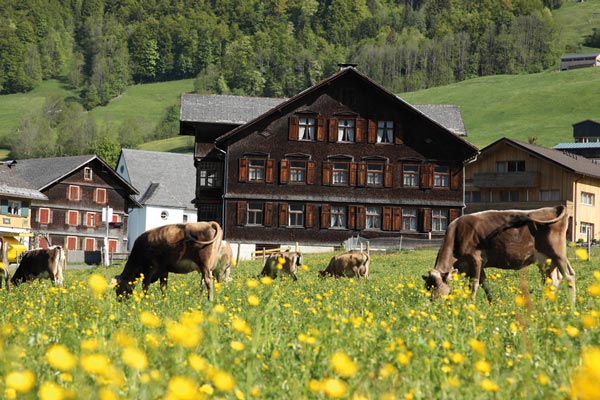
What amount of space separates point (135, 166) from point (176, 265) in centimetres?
7860

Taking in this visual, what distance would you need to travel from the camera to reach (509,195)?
235 feet

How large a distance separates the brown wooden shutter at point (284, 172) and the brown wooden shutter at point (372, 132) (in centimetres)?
495

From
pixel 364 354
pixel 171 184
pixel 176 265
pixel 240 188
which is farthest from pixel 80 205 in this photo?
pixel 364 354

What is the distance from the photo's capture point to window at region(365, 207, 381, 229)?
2031 inches

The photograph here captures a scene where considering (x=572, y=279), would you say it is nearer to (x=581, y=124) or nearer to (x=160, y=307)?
(x=160, y=307)

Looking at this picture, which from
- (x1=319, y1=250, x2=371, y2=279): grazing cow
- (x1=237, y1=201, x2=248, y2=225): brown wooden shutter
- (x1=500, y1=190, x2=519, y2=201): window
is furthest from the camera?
(x1=500, y1=190, x2=519, y2=201): window

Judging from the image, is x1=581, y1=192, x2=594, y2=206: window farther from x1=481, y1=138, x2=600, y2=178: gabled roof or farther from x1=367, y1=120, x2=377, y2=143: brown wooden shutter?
x1=367, y1=120, x2=377, y2=143: brown wooden shutter

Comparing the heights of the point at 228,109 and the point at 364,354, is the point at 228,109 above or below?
above

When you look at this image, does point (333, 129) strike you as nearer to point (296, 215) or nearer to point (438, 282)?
point (296, 215)

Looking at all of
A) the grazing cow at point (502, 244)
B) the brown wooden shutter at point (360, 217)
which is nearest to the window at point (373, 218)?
the brown wooden shutter at point (360, 217)

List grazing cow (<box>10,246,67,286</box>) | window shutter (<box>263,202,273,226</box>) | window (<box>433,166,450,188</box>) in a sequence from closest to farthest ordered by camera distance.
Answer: grazing cow (<box>10,246,67,286</box>)
window shutter (<box>263,202,273,226</box>)
window (<box>433,166,450,188</box>)

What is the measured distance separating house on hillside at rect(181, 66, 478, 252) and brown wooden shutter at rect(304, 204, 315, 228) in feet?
0.19

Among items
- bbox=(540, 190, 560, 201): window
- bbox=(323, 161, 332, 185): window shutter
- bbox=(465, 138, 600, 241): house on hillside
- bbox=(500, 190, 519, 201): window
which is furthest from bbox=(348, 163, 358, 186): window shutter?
bbox=(500, 190, 519, 201): window

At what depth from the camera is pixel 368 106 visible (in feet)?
169
